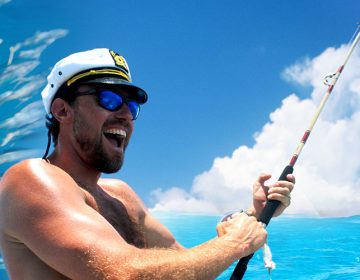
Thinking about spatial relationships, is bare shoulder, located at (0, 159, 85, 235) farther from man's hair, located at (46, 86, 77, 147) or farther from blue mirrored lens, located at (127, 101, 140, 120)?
blue mirrored lens, located at (127, 101, 140, 120)

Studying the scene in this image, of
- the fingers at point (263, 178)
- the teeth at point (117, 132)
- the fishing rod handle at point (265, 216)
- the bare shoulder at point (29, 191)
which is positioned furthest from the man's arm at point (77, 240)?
the fingers at point (263, 178)

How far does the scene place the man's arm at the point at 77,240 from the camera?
1333mm

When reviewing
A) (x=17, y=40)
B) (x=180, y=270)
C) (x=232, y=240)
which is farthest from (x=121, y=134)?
(x=17, y=40)

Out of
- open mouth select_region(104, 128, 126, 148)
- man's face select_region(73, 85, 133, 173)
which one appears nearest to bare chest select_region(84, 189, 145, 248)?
man's face select_region(73, 85, 133, 173)

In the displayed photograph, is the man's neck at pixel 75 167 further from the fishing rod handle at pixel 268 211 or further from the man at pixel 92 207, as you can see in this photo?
the fishing rod handle at pixel 268 211

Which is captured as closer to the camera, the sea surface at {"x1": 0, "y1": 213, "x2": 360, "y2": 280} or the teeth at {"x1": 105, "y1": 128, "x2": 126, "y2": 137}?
the teeth at {"x1": 105, "y1": 128, "x2": 126, "y2": 137}

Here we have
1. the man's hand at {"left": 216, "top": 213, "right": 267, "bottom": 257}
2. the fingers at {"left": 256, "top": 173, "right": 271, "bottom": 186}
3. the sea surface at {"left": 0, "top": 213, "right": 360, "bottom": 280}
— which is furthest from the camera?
the sea surface at {"left": 0, "top": 213, "right": 360, "bottom": 280}

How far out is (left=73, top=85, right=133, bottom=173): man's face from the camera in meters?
2.05

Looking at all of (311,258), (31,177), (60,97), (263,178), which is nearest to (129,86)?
(60,97)

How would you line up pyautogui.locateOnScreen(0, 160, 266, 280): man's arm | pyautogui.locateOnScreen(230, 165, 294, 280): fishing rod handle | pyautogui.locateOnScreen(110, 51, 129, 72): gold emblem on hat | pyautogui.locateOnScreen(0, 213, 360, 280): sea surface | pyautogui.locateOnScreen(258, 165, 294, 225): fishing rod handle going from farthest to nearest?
1. pyautogui.locateOnScreen(0, 213, 360, 280): sea surface
2. pyautogui.locateOnScreen(110, 51, 129, 72): gold emblem on hat
3. pyautogui.locateOnScreen(258, 165, 294, 225): fishing rod handle
4. pyautogui.locateOnScreen(230, 165, 294, 280): fishing rod handle
5. pyautogui.locateOnScreen(0, 160, 266, 280): man's arm

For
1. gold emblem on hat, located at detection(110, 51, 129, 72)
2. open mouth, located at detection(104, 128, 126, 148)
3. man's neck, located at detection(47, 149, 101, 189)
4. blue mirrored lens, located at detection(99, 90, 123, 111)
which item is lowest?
man's neck, located at detection(47, 149, 101, 189)

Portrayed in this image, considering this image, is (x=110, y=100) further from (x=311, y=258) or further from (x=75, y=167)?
(x=311, y=258)

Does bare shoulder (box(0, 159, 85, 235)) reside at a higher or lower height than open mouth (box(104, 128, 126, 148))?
lower

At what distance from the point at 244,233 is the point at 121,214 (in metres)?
0.68
